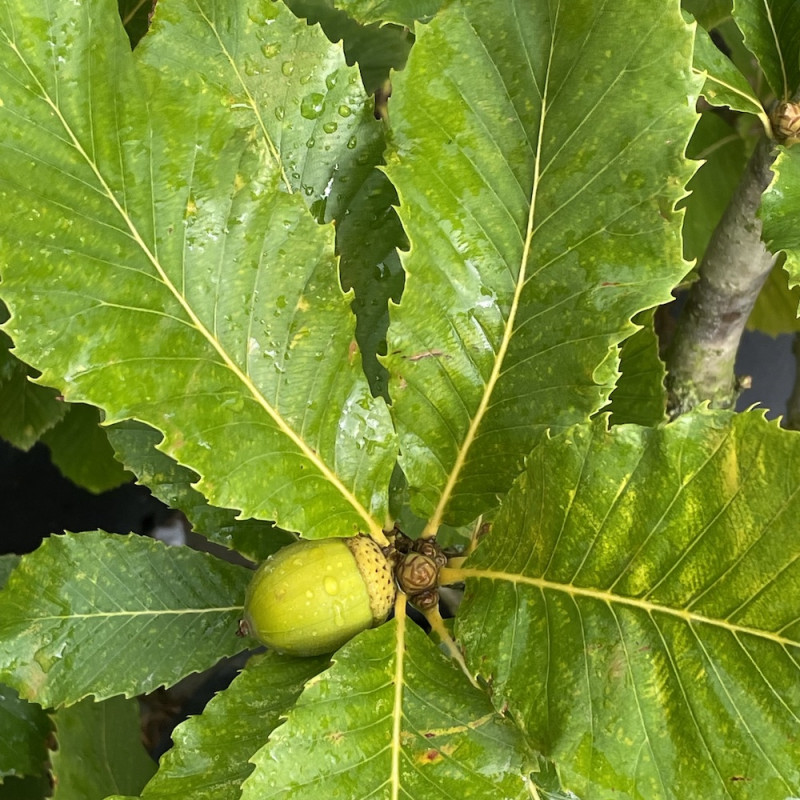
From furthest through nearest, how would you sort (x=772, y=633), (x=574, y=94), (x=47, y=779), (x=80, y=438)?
(x=80, y=438) < (x=47, y=779) < (x=574, y=94) < (x=772, y=633)

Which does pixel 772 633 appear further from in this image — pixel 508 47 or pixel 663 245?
pixel 508 47

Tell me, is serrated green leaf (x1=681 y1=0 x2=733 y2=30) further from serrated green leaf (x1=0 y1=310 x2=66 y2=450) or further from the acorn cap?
serrated green leaf (x1=0 y1=310 x2=66 y2=450)

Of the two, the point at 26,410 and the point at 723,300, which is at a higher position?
the point at 723,300

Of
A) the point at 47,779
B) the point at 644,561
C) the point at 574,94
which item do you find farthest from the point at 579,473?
the point at 47,779

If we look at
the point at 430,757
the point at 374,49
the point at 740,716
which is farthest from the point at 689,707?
the point at 374,49

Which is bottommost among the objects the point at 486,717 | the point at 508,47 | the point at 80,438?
the point at 80,438

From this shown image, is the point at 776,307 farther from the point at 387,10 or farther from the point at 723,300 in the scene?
the point at 387,10

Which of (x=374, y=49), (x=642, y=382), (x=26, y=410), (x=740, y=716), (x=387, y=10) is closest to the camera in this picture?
(x=740, y=716)
